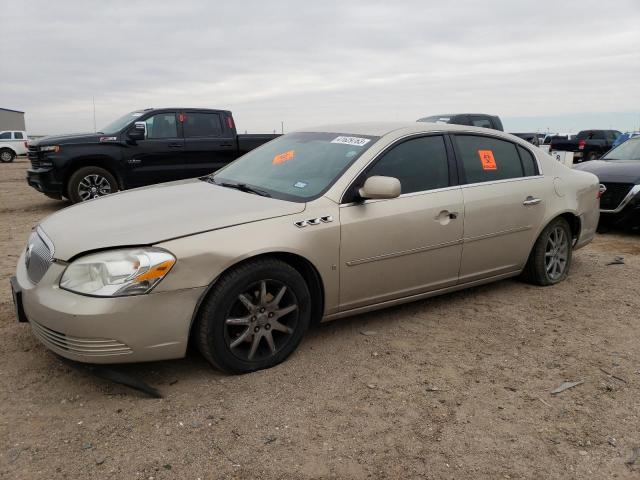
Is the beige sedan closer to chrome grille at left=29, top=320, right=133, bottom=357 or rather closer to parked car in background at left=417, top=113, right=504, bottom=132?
chrome grille at left=29, top=320, right=133, bottom=357

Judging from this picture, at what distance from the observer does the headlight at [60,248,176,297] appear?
2857 mm

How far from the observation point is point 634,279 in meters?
5.46

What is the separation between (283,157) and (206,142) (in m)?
6.31

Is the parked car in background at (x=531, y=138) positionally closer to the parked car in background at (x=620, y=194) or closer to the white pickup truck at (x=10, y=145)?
the parked car in background at (x=620, y=194)

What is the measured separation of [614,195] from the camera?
24.3 ft

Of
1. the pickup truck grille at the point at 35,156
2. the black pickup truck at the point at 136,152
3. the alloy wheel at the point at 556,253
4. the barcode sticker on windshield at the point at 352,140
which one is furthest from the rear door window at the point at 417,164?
the pickup truck grille at the point at 35,156

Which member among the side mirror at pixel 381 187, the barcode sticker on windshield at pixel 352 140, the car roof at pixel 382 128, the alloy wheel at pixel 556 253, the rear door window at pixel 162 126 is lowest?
the alloy wheel at pixel 556 253

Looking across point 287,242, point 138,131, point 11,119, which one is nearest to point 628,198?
point 287,242

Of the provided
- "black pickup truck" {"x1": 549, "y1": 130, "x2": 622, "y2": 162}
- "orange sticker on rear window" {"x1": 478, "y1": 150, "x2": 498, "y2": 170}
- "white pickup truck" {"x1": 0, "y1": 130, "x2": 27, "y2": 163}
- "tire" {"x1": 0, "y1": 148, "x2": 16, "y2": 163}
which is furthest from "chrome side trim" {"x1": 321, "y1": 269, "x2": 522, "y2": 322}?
"tire" {"x1": 0, "y1": 148, "x2": 16, "y2": 163}

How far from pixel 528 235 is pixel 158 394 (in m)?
3.24

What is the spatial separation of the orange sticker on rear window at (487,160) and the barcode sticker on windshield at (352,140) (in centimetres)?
109

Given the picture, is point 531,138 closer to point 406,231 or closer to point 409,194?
point 409,194

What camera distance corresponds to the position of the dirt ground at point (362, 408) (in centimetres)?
251

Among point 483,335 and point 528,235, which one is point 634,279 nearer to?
point 528,235
